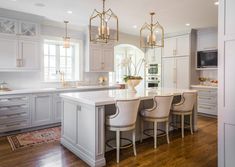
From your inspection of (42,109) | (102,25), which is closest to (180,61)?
(102,25)

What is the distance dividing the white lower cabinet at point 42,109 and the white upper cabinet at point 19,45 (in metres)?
0.80

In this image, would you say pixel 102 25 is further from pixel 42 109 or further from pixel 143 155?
pixel 42 109

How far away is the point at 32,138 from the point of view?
152 inches

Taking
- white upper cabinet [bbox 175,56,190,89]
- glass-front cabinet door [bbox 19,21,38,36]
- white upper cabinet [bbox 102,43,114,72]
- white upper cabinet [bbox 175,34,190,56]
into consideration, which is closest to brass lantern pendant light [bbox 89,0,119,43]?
white upper cabinet [bbox 102,43,114,72]

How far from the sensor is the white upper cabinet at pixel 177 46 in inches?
248

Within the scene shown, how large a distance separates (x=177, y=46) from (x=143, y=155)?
4.64 metres

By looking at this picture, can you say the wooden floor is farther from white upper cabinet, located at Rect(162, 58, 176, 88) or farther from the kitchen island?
white upper cabinet, located at Rect(162, 58, 176, 88)

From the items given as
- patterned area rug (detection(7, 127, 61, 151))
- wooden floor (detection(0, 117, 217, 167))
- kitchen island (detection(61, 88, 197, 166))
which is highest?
kitchen island (detection(61, 88, 197, 166))

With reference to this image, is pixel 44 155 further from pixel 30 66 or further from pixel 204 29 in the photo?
pixel 204 29

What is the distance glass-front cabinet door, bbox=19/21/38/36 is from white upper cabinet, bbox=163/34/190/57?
4.53 m

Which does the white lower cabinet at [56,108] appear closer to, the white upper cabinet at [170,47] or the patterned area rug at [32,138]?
the patterned area rug at [32,138]

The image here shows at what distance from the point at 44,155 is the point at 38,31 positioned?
3.14 metres

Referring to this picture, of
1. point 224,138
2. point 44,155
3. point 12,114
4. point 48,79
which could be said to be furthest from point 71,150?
point 48,79

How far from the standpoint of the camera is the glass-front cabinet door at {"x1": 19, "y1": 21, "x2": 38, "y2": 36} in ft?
14.6
